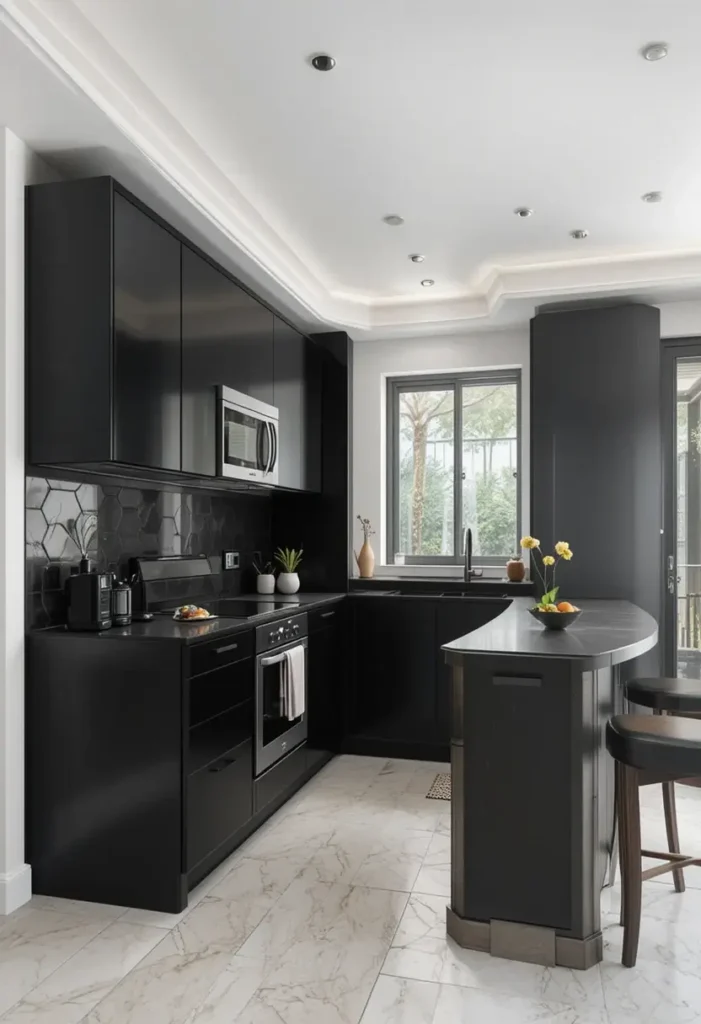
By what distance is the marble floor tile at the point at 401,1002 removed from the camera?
6.62 ft

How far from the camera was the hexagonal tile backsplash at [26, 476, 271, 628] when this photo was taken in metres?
2.80

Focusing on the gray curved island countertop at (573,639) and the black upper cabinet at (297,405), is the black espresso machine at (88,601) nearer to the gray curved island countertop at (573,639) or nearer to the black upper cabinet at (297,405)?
the gray curved island countertop at (573,639)

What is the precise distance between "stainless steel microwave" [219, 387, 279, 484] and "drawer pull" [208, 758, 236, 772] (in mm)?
1245

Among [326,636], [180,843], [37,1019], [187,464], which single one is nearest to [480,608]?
[326,636]

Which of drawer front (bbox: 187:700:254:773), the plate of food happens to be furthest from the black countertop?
drawer front (bbox: 187:700:254:773)

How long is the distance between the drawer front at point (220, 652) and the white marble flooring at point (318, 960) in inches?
31.7

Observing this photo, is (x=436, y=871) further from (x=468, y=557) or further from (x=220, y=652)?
(x=468, y=557)

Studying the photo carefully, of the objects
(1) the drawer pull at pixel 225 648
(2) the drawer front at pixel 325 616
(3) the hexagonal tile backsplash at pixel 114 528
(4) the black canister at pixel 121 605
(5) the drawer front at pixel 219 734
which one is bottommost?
(5) the drawer front at pixel 219 734

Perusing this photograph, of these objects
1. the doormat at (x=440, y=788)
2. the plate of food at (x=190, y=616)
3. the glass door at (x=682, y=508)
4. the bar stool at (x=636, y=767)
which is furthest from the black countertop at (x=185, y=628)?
the glass door at (x=682, y=508)

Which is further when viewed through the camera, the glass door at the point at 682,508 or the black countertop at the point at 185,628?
the glass door at the point at 682,508

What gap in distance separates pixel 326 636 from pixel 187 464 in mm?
1544

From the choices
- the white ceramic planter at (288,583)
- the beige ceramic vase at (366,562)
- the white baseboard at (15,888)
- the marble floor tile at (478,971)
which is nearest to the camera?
the marble floor tile at (478,971)

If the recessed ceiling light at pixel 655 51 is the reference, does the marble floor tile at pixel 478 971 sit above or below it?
below

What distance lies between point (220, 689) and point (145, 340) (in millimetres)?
1344
